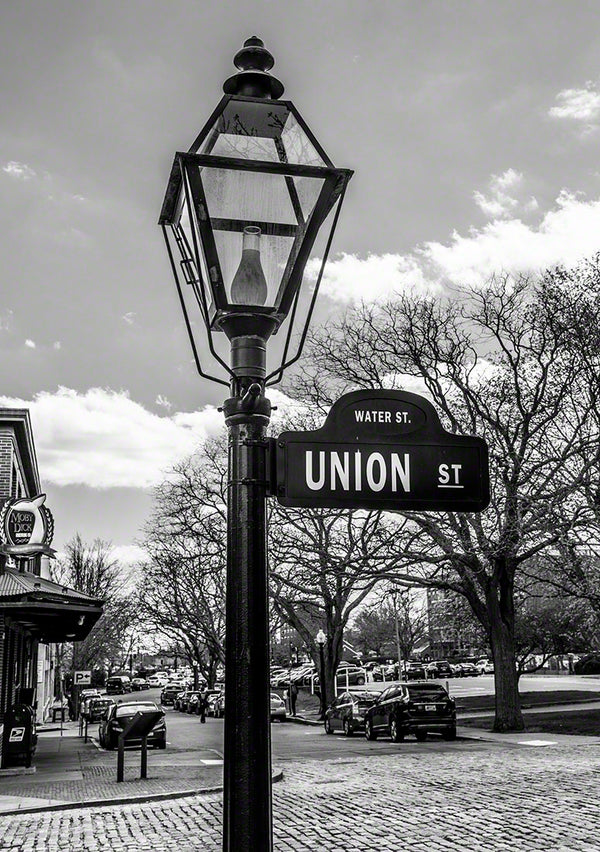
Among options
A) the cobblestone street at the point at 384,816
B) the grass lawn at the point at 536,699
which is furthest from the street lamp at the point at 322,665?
the cobblestone street at the point at 384,816

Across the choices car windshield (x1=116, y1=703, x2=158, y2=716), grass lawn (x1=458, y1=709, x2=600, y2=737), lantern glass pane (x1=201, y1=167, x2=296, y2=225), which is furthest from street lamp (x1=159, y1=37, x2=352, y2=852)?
car windshield (x1=116, y1=703, x2=158, y2=716)

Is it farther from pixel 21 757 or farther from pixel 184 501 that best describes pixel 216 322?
pixel 184 501

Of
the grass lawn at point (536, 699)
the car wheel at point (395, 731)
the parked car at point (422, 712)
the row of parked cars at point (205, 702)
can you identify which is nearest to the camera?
the parked car at point (422, 712)

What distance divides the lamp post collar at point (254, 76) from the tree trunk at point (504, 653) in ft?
77.0

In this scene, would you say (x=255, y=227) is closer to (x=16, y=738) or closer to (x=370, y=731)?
(x=16, y=738)

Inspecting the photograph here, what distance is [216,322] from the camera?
11.0 feet

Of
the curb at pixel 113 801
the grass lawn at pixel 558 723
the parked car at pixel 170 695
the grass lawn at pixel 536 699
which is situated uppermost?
the curb at pixel 113 801

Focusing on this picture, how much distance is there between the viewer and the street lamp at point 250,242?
306cm

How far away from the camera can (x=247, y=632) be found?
298 centimetres

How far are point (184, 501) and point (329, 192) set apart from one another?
120ft

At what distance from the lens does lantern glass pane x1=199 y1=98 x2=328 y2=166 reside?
3.35 meters

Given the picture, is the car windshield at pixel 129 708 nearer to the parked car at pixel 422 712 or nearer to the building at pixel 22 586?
the building at pixel 22 586

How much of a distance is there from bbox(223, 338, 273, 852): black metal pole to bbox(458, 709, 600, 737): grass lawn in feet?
70.8

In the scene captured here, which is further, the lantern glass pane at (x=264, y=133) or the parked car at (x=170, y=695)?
the parked car at (x=170, y=695)
